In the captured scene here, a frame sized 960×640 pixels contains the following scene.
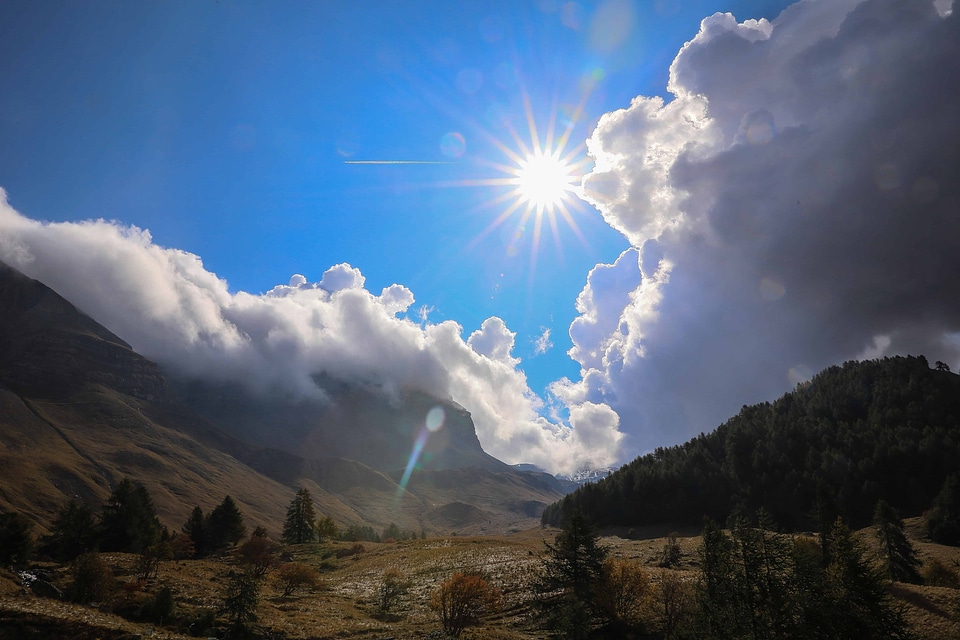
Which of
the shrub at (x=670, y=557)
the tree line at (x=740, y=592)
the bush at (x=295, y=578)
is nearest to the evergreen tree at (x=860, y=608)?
the tree line at (x=740, y=592)

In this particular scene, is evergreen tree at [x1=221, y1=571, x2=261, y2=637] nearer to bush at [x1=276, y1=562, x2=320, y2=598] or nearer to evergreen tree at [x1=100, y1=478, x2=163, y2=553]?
bush at [x1=276, y1=562, x2=320, y2=598]

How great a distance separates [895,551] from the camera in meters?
57.1

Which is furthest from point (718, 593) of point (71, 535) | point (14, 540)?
point (71, 535)

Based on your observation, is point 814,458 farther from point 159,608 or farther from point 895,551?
point 159,608

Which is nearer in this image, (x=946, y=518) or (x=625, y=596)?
(x=625, y=596)

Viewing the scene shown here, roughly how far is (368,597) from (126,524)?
43367mm

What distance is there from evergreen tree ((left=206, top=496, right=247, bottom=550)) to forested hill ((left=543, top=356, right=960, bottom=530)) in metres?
103

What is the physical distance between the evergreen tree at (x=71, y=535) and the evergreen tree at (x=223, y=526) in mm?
21887

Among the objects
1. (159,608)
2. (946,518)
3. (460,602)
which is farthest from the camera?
(946,518)

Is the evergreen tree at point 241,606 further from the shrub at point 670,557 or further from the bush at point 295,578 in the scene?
the shrub at point 670,557

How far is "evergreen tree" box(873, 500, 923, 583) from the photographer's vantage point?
54.3 metres

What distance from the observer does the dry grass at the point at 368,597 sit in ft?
108

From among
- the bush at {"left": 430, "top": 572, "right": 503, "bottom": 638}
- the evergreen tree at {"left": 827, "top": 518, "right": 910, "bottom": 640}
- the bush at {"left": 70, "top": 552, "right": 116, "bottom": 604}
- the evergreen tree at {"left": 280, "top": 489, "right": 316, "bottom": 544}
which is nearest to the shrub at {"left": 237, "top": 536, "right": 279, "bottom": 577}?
the bush at {"left": 70, "top": 552, "right": 116, "bottom": 604}

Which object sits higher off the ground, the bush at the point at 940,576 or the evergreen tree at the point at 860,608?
the bush at the point at 940,576
